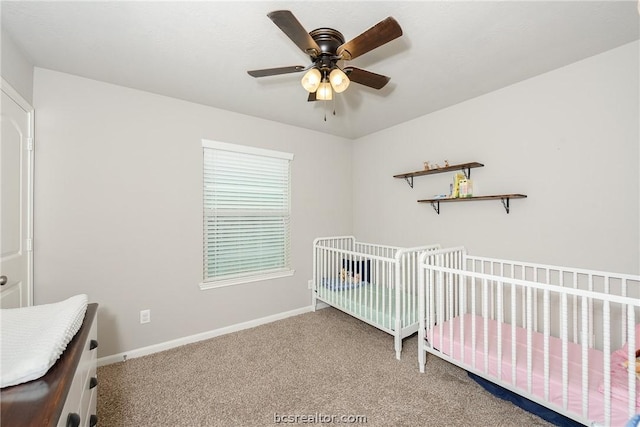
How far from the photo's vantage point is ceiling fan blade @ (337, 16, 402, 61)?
1.14m

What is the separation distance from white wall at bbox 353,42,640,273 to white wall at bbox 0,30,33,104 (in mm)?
3225

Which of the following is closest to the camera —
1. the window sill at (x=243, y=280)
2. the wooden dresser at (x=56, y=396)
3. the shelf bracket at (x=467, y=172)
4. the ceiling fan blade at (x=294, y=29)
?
the wooden dresser at (x=56, y=396)

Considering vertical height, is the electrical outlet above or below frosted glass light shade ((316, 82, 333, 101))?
below

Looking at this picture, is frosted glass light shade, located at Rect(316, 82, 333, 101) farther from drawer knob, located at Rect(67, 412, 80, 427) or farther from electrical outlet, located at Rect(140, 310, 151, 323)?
electrical outlet, located at Rect(140, 310, 151, 323)

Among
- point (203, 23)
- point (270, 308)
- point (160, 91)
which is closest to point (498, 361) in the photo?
point (270, 308)

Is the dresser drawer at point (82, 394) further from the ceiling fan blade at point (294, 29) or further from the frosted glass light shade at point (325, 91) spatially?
the frosted glass light shade at point (325, 91)

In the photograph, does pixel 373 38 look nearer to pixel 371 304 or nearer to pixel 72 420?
pixel 72 420

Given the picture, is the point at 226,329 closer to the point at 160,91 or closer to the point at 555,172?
the point at 160,91

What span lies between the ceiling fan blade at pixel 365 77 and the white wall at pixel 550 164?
133 centimetres

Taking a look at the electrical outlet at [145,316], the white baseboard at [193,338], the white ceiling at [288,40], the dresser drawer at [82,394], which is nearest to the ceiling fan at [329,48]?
the white ceiling at [288,40]

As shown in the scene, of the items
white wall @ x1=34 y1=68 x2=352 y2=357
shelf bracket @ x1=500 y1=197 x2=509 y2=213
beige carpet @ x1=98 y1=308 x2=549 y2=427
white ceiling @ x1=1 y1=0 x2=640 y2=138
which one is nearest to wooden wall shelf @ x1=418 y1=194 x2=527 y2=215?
shelf bracket @ x1=500 y1=197 x2=509 y2=213

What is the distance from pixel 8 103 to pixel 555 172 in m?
3.69

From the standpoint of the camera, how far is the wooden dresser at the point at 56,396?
26.4 inches

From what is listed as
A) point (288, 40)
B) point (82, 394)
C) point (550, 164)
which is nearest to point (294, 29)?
point (288, 40)
